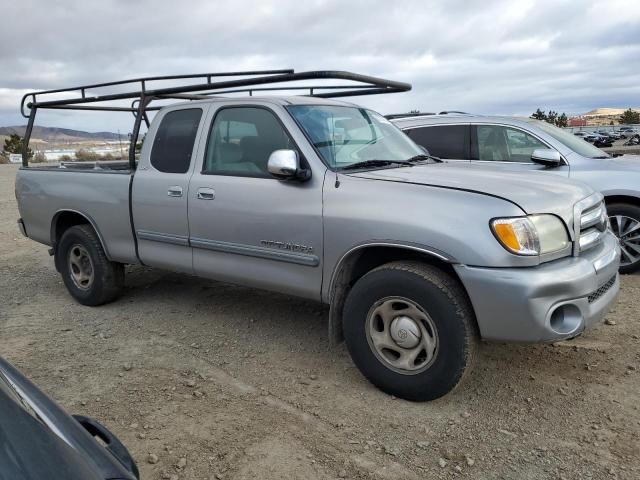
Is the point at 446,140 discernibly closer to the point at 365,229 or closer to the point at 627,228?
the point at 627,228

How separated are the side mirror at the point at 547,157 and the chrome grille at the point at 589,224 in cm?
210

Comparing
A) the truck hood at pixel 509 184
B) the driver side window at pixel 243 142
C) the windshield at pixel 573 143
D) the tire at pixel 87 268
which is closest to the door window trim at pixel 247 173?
the driver side window at pixel 243 142

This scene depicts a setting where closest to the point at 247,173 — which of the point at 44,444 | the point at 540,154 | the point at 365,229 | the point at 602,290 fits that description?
the point at 365,229

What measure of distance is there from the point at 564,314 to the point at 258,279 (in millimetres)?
2036

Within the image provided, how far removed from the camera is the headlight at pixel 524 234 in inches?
118

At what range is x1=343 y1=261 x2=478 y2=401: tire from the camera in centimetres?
312

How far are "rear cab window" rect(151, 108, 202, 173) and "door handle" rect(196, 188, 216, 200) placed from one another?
11.7 inches

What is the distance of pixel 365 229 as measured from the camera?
3404mm

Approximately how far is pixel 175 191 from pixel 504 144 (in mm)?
3896

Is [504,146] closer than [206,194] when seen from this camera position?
No

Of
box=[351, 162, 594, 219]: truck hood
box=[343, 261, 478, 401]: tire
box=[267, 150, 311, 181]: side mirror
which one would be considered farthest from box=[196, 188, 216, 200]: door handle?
box=[343, 261, 478, 401]: tire

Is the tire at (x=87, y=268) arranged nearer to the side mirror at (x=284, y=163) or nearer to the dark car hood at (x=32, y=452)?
the side mirror at (x=284, y=163)

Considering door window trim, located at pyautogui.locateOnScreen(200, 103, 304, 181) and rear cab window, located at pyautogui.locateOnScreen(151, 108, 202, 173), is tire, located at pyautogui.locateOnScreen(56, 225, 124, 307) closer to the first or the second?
rear cab window, located at pyautogui.locateOnScreen(151, 108, 202, 173)

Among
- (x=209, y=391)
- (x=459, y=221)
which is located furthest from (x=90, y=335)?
(x=459, y=221)
